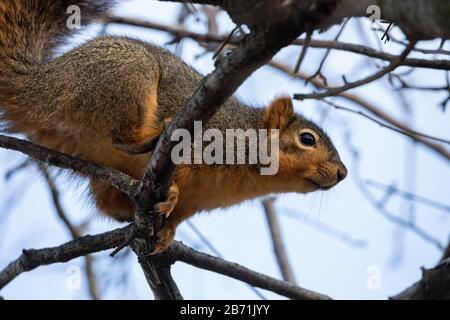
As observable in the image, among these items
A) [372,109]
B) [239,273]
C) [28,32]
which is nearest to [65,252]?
[239,273]

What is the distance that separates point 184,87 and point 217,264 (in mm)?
980

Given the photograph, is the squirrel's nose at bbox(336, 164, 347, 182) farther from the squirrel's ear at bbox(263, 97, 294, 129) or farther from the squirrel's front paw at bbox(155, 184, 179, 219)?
the squirrel's front paw at bbox(155, 184, 179, 219)

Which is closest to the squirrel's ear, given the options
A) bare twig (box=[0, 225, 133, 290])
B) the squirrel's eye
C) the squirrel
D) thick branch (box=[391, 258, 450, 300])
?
the squirrel

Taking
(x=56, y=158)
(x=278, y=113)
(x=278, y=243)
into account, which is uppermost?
(x=278, y=113)

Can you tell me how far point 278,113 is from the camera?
145 inches

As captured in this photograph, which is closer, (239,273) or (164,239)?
(239,273)

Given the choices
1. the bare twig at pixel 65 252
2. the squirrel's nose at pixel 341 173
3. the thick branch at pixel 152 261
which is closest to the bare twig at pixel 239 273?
the thick branch at pixel 152 261

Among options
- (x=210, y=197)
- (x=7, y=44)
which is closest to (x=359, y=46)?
(x=210, y=197)

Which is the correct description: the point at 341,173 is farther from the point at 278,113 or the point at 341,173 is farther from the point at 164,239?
the point at 164,239

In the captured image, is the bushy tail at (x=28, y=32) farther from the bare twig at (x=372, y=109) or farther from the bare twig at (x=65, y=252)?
the bare twig at (x=372, y=109)

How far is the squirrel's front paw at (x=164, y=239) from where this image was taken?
→ 10.0ft

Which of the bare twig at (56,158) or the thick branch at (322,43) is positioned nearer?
the thick branch at (322,43)

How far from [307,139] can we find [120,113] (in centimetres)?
107

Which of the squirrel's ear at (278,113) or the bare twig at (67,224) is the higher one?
the squirrel's ear at (278,113)
